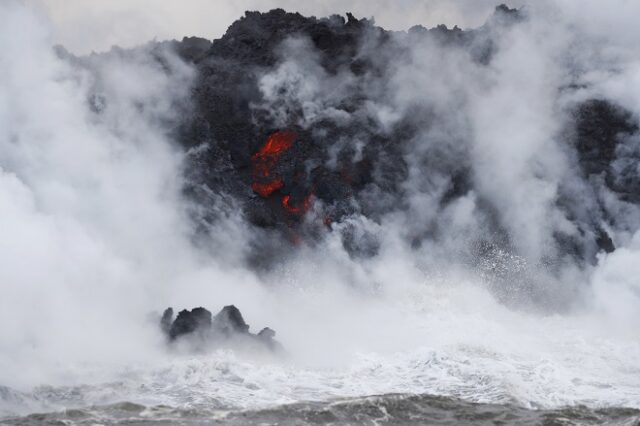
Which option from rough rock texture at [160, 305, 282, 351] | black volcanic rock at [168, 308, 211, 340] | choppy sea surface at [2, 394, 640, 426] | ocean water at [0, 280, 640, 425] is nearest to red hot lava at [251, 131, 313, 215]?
ocean water at [0, 280, 640, 425]

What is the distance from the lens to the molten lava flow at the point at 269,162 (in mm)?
47281

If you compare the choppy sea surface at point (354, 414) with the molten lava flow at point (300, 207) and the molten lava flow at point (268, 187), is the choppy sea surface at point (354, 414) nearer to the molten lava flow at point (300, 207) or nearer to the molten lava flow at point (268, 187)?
the molten lava flow at point (300, 207)

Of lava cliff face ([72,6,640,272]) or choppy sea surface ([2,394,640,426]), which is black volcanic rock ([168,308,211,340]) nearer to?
choppy sea surface ([2,394,640,426])

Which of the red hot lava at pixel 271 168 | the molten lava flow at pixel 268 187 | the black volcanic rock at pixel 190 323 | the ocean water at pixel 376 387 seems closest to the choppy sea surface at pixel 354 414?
the ocean water at pixel 376 387

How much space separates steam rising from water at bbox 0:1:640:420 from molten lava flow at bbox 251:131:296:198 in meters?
1.66

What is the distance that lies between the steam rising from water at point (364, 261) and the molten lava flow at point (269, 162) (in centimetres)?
166

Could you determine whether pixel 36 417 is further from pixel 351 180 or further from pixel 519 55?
pixel 519 55

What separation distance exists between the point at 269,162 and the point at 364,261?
9.39 metres

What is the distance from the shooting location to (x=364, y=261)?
1690 inches

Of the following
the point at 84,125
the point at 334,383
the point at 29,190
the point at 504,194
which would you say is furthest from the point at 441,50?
the point at 334,383

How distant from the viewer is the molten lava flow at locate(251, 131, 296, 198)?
47281 mm

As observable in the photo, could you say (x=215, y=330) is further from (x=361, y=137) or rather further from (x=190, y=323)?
(x=361, y=137)

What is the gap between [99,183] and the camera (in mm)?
40969

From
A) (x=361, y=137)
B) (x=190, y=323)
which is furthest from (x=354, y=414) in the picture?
(x=361, y=137)
